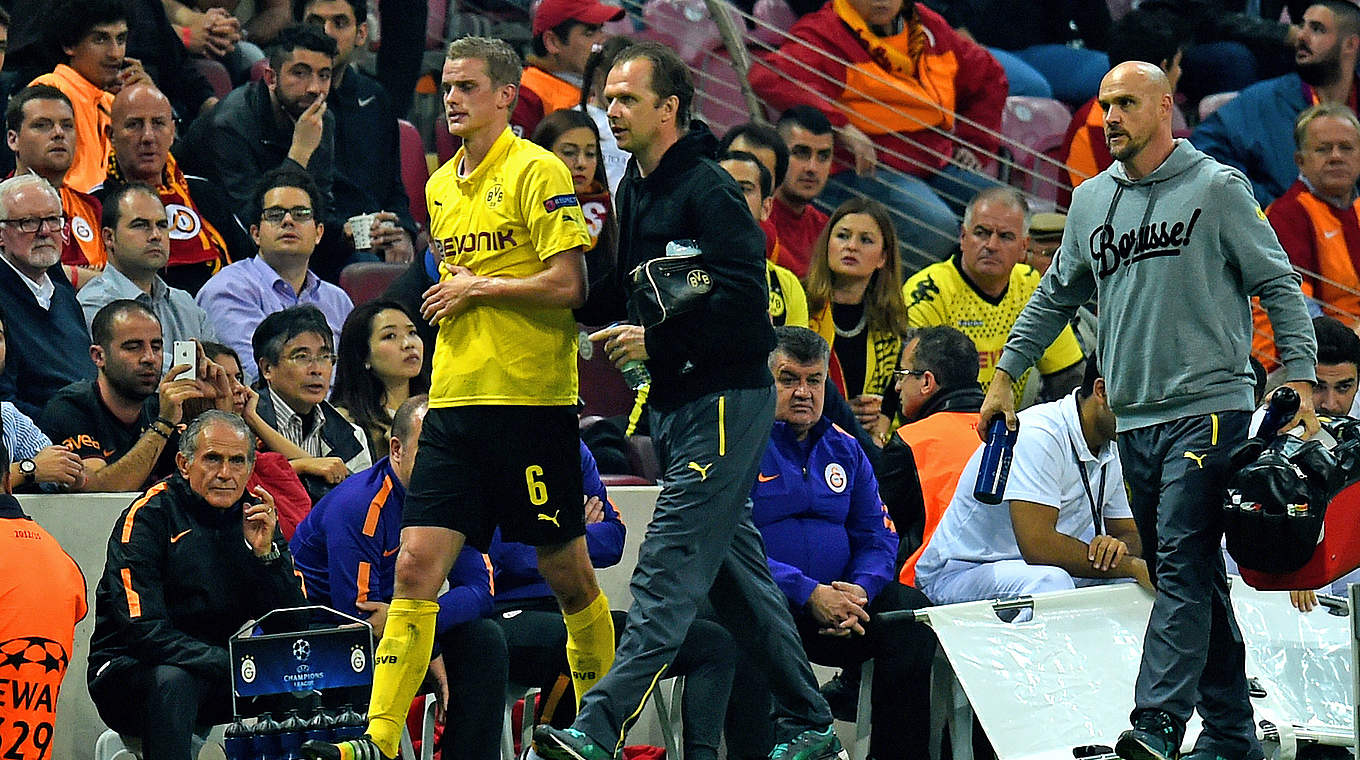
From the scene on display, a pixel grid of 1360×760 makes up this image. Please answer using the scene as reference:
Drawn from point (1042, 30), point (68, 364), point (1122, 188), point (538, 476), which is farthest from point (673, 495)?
point (1042, 30)

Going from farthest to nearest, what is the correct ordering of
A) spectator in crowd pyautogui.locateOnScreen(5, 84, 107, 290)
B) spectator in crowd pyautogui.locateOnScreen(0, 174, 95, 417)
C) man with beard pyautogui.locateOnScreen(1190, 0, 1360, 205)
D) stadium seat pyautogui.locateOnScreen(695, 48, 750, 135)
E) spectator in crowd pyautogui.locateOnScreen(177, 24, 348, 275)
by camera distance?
man with beard pyautogui.locateOnScreen(1190, 0, 1360, 205) < stadium seat pyautogui.locateOnScreen(695, 48, 750, 135) < spectator in crowd pyautogui.locateOnScreen(177, 24, 348, 275) < spectator in crowd pyautogui.locateOnScreen(5, 84, 107, 290) < spectator in crowd pyautogui.locateOnScreen(0, 174, 95, 417)

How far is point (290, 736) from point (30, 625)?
81 cm

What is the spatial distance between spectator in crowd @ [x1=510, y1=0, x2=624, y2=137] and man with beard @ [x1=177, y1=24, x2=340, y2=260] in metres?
1.08

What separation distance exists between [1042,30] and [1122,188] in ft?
24.5

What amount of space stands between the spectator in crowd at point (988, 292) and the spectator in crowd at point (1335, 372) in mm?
1106

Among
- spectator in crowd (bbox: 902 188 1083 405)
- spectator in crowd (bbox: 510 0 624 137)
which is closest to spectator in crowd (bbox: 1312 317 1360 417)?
spectator in crowd (bbox: 902 188 1083 405)

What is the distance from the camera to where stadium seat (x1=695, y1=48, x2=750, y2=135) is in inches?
410

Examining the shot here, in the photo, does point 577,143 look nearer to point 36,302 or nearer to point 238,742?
point 36,302

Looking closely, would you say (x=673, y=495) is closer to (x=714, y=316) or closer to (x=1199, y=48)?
(x=714, y=316)

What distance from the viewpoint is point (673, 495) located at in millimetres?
5402

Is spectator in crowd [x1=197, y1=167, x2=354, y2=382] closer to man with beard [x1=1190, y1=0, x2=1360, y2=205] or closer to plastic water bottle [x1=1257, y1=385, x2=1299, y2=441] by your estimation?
plastic water bottle [x1=1257, y1=385, x2=1299, y2=441]

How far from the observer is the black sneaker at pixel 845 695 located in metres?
6.93

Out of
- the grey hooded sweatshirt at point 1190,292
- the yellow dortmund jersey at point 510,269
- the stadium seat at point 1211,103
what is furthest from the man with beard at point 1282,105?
the yellow dortmund jersey at point 510,269

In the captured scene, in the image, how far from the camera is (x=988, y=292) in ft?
29.3
